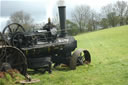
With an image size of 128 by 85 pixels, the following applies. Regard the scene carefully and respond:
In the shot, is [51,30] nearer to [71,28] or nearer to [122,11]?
[71,28]

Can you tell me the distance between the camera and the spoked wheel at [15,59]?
746cm

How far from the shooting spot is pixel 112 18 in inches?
2554

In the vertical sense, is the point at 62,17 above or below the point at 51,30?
above

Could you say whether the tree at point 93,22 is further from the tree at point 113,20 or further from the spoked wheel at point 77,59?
the spoked wheel at point 77,59

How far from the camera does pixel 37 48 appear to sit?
8891mm

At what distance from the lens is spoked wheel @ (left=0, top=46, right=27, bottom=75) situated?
7.46 meters

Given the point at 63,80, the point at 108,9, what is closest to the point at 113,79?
the point at 63,80

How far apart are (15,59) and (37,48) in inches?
53.8

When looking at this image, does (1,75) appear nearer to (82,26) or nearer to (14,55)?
(14,55)

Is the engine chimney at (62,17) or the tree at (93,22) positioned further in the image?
the tree at (93,22)

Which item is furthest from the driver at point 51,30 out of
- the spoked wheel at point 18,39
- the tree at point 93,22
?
the tree at point 93,22

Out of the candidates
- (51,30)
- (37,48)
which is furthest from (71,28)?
(37,48)

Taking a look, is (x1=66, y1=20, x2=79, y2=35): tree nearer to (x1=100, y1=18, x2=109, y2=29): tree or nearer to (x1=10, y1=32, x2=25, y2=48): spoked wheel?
(x1=10, y1=32, x2=25, y2=48): spoked wheel

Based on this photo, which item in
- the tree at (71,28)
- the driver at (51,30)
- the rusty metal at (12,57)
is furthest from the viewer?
the tree at (71,28)
